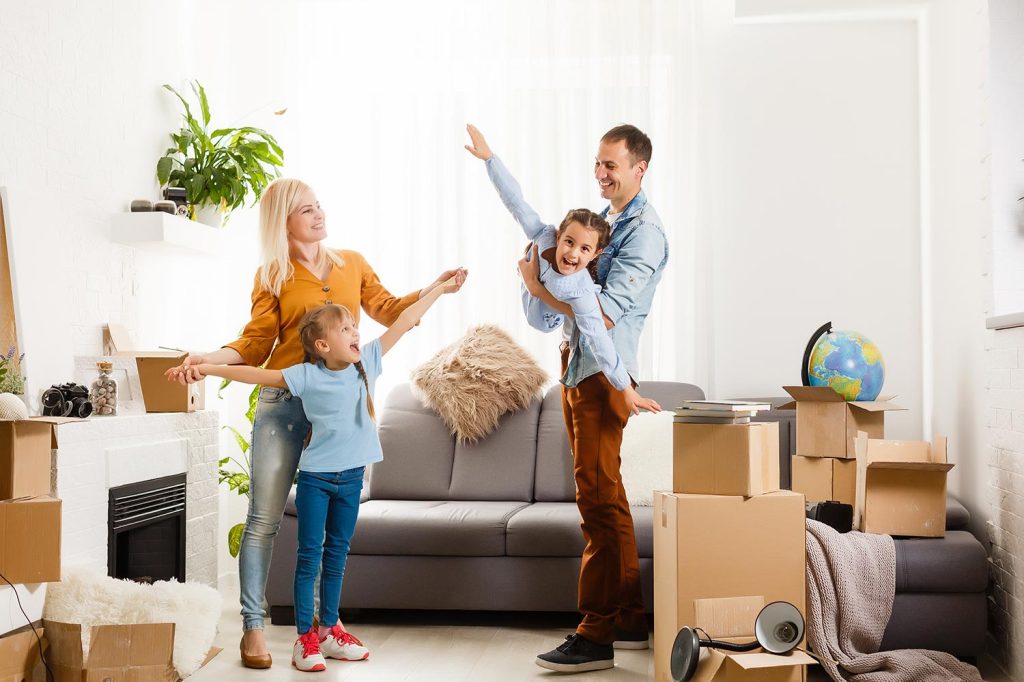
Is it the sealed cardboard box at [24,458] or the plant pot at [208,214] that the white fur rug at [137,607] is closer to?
the sealed cardboard box at [24,458]

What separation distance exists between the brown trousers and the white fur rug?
1.11 m

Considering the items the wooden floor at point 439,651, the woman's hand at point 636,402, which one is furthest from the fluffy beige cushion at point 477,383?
the woman's hand at point 636,402

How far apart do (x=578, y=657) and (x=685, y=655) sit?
0.58m

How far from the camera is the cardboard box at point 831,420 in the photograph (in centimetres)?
320

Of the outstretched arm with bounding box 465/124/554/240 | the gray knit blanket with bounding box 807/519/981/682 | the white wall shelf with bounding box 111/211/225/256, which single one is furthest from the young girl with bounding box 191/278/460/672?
the gray knit blanket with bounding box 807/519/981/682

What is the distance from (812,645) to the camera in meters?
2.67

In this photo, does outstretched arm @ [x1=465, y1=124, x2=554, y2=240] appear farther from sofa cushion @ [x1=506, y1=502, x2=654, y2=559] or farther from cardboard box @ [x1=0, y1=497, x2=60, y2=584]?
cardboard box @ [x1=0, y1=497, x2=60, y2=584]

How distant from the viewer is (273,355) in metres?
2.98

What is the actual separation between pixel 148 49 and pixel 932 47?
3.25 metres

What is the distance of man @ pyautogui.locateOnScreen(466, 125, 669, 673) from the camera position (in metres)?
2.75

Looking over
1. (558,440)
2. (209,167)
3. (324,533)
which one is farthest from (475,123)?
(324,533)

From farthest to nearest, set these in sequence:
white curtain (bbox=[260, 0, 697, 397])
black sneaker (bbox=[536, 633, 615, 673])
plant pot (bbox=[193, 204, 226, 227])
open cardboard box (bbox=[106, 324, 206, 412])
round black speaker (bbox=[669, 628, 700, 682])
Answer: white curtain (bbox=[260, 0, 697, 397]) → plant pot (bbox=[193, 204, 226, 227]) → open cardboard box (bbox=[106, 324, 206, 412]) → black sneaker (bbox=[536, 633, 615, 673]) → round black speaker (bbox=[669, 628, 700, 682])

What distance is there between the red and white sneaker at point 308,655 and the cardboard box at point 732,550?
1.04m

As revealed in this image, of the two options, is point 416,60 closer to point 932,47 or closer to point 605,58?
point 605,58
